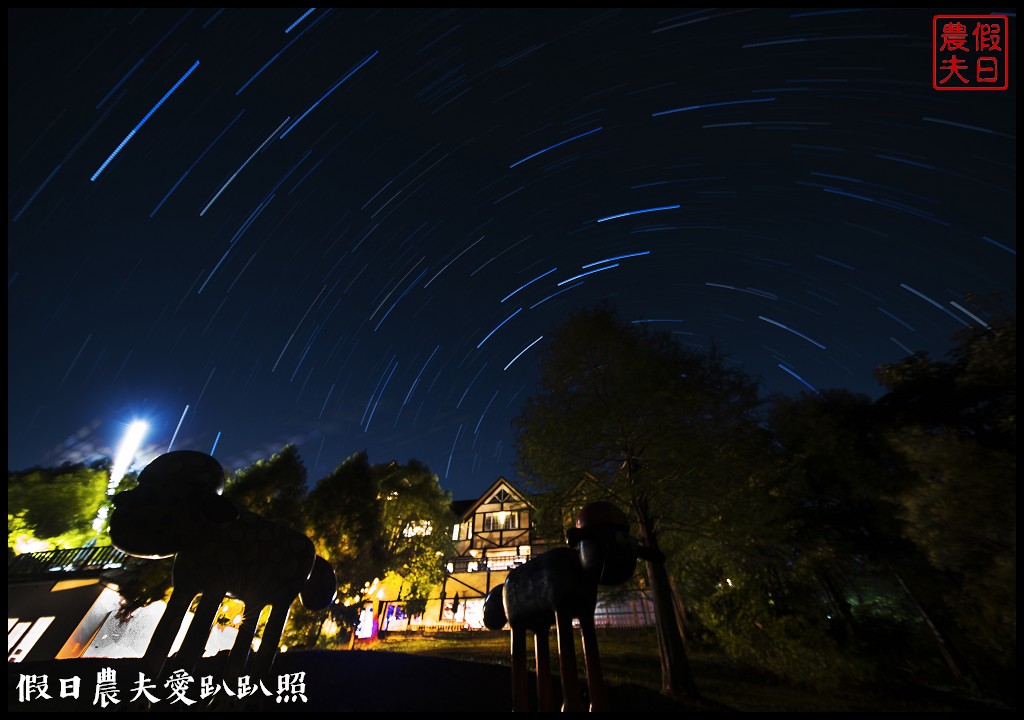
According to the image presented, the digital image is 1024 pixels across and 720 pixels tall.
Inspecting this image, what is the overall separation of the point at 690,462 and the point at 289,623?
12632 millimetres

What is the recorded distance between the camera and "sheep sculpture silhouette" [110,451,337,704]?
4551 mm

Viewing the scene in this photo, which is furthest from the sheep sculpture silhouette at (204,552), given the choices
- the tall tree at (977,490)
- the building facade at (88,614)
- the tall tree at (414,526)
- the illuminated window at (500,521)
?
the illuminated window at (500,521)

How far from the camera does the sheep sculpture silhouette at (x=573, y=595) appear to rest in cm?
495

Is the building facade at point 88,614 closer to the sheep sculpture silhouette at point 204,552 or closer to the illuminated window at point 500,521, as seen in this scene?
the illuminated window at point 500,521

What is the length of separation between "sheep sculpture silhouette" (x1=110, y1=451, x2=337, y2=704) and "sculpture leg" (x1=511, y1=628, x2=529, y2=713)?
122 inches

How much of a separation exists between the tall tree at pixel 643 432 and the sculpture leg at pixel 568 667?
4820 mm

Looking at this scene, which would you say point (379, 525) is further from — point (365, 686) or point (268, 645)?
point (268, 645)

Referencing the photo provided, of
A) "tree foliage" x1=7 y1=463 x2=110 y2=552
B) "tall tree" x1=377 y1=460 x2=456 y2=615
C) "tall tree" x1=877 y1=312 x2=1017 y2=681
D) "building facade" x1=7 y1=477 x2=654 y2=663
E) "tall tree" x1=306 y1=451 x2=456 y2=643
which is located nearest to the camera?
"tall tree" x1=877 y1=312 x2=1017 y2=681

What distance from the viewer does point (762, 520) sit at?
9289 millimetres

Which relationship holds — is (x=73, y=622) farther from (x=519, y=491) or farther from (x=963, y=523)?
(x=963, y=523)

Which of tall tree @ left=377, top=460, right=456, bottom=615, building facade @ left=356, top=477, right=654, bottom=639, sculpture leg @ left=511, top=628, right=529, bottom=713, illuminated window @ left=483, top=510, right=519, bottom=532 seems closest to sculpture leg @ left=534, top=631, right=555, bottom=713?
sculpture leg @ left=511, top=628, right=529, bottom=713

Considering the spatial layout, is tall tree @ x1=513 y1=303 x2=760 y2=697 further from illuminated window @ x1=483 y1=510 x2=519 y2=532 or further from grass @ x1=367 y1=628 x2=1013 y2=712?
illuminated window @ x1=483 y1=510 x2=519 y2=532

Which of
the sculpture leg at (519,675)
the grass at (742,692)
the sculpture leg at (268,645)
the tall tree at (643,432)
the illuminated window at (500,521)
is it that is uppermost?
the tall tree at (643,432)

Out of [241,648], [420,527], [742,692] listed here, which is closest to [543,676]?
[241,648]
